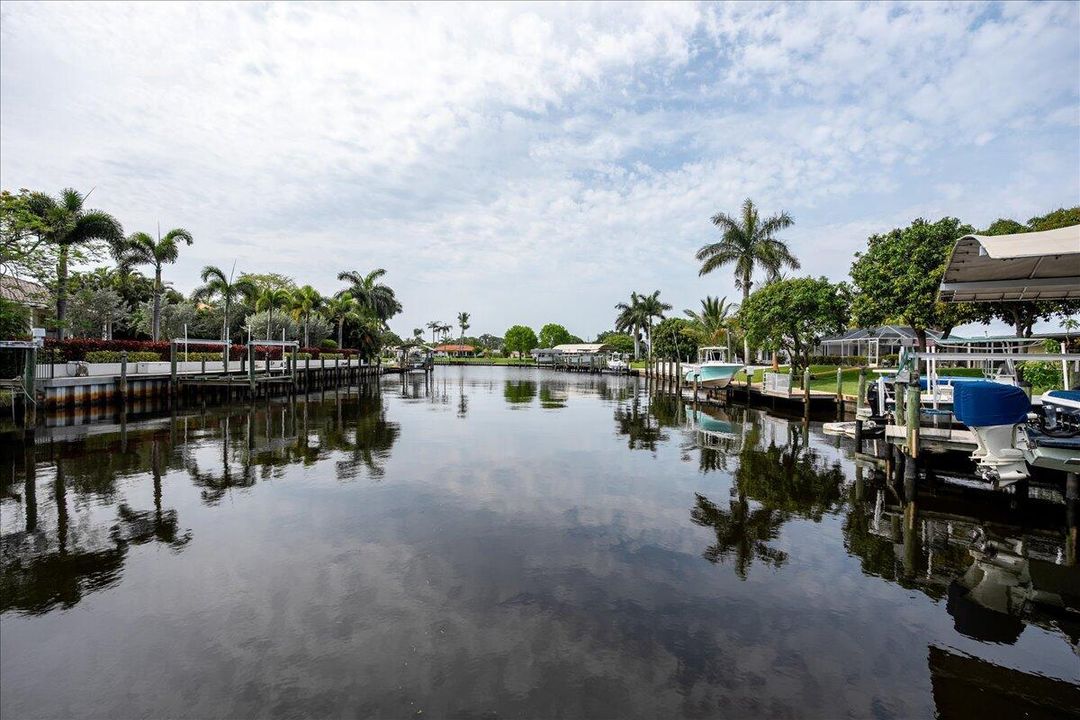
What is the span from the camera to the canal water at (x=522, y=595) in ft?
16.0

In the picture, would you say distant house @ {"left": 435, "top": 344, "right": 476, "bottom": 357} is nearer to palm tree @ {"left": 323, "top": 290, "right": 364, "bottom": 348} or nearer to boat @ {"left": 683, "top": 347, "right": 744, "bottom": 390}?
palm tree @ {"left": 323, "top": 290, "right": 364, "bottom": 348}

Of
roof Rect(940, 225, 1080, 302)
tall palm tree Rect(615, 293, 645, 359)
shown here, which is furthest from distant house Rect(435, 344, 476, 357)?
roof Rect(940, 225, 1080, 302)

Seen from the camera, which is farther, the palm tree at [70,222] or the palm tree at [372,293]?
the palm tree at [372,293]

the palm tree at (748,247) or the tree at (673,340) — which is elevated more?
the palm tree at (748,247)

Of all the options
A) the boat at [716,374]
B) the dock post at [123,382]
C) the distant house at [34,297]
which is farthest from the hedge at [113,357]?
the boat at [716,374]

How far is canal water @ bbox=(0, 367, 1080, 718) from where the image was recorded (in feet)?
16.0

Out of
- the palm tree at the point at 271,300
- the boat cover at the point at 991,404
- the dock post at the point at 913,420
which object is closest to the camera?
the boat cover at the point at 991,404

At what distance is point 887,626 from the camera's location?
6117mm

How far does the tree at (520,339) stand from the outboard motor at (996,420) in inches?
5420

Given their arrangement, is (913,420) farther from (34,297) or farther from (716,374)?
(34,297)

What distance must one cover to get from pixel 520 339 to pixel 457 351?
59.3 ft

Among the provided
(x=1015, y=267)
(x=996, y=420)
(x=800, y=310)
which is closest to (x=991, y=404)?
(x=996, y=420)

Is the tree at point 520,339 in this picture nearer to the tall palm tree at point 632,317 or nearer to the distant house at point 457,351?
the distant house at point 457,351

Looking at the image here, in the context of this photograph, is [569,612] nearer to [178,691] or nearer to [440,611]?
[440,611]
